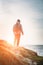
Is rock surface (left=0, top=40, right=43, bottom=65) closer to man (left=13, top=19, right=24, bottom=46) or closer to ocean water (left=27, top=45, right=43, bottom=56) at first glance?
ocean water (left=27, top=45, right=43, bottom=56)

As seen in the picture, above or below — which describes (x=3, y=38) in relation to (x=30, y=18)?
below

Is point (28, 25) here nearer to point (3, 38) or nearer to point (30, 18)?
→ point (30, 18)

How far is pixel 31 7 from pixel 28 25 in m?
0.26

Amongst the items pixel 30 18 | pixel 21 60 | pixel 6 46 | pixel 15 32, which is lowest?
pixel 21 60

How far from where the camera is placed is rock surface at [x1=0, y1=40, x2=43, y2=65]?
2607mm

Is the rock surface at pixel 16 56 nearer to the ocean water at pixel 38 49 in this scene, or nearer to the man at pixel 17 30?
the ocean water at pixel 38 49

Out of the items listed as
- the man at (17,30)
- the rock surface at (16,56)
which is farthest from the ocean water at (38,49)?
the man at (17,30)

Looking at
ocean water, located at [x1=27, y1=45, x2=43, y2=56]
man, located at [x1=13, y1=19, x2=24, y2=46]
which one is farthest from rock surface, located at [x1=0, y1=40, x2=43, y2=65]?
man, located at [x1=13, y1=19, x2=24, y2=46]

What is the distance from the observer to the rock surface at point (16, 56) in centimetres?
261

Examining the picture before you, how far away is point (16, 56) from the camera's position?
8.67 feet

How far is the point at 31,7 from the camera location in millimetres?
2740

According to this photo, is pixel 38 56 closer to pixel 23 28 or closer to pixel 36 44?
pixel 36 44

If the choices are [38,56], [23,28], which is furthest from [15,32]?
[38,56]

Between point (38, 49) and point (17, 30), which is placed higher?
point (17, 30)
